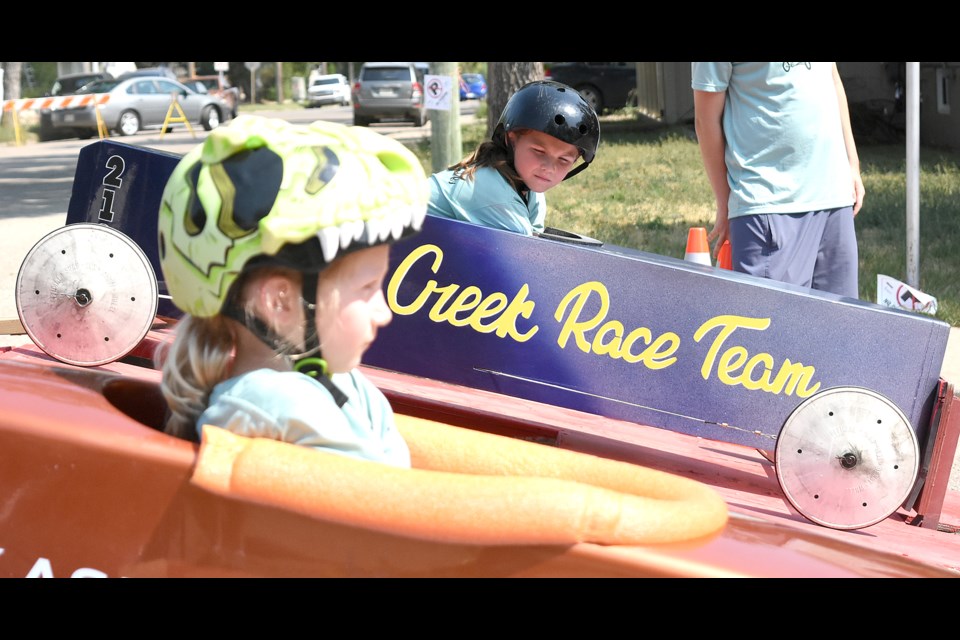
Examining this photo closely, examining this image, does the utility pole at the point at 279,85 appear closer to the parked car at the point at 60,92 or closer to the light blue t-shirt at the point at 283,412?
the parked car at the point at 60,92

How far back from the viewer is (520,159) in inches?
147

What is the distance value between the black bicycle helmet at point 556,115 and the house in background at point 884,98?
43.3 ft

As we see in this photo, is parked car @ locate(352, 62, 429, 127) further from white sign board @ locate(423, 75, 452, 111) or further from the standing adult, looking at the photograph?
the standing adult

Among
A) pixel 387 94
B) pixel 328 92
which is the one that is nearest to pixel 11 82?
pixel 387 94

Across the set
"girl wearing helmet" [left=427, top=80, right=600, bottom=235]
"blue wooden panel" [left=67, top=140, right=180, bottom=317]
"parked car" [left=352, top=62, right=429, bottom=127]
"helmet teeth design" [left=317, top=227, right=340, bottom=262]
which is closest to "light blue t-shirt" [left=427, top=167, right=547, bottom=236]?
"girl wearing helmet" [left=427, top=80, right=600, bottom=235]

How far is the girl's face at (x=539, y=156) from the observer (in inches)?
144

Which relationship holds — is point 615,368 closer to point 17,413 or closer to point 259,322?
point 259,322

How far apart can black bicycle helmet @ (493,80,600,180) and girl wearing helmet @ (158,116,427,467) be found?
→ 167 centimetres

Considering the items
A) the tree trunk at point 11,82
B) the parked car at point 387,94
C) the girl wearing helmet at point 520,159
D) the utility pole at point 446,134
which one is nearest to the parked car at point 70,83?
the tree trunk at point 11,82

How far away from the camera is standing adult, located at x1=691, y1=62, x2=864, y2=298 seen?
3.88 metres

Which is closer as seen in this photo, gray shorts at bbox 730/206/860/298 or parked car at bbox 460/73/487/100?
gray shorts at bbox 730/206/860/298

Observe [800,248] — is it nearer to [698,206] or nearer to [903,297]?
[903,297]

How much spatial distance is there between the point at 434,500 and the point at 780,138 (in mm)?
2627
